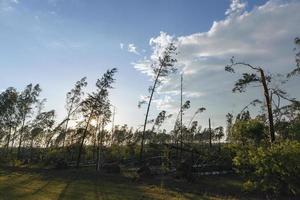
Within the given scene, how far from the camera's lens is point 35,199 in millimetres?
25328

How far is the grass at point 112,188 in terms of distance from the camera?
28.2m

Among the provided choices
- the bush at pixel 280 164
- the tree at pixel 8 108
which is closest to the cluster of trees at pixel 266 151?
the bush at pixel 280 164

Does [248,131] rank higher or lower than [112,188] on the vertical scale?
higher

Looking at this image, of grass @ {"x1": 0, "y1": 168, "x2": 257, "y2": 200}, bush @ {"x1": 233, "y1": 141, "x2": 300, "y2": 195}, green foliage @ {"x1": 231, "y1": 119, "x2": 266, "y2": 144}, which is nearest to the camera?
bush @ {"x1": 233, "y1": 141, "x2": 300, "y2": 195}

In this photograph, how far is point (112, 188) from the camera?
111ft

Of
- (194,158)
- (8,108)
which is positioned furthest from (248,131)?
(8,108)

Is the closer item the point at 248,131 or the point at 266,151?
the point at 266,151

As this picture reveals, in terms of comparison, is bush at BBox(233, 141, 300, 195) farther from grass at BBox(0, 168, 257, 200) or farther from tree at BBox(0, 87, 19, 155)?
tree at BBox(0, 87, 19, 155)

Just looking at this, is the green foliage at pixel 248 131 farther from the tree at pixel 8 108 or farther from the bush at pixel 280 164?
the tree at pixel 8 108

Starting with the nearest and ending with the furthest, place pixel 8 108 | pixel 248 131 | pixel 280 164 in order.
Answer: pixel 280 164 → pixel 248 131 → pixel 8 108

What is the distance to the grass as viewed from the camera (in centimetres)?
2823

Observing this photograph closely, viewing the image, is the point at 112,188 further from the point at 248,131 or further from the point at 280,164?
the point at 280,164

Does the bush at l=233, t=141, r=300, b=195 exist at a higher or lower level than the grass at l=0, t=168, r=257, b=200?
higher

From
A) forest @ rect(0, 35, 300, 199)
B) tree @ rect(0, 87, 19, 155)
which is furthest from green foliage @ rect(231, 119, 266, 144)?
tree @ rect(0, 87, 19, 155)
